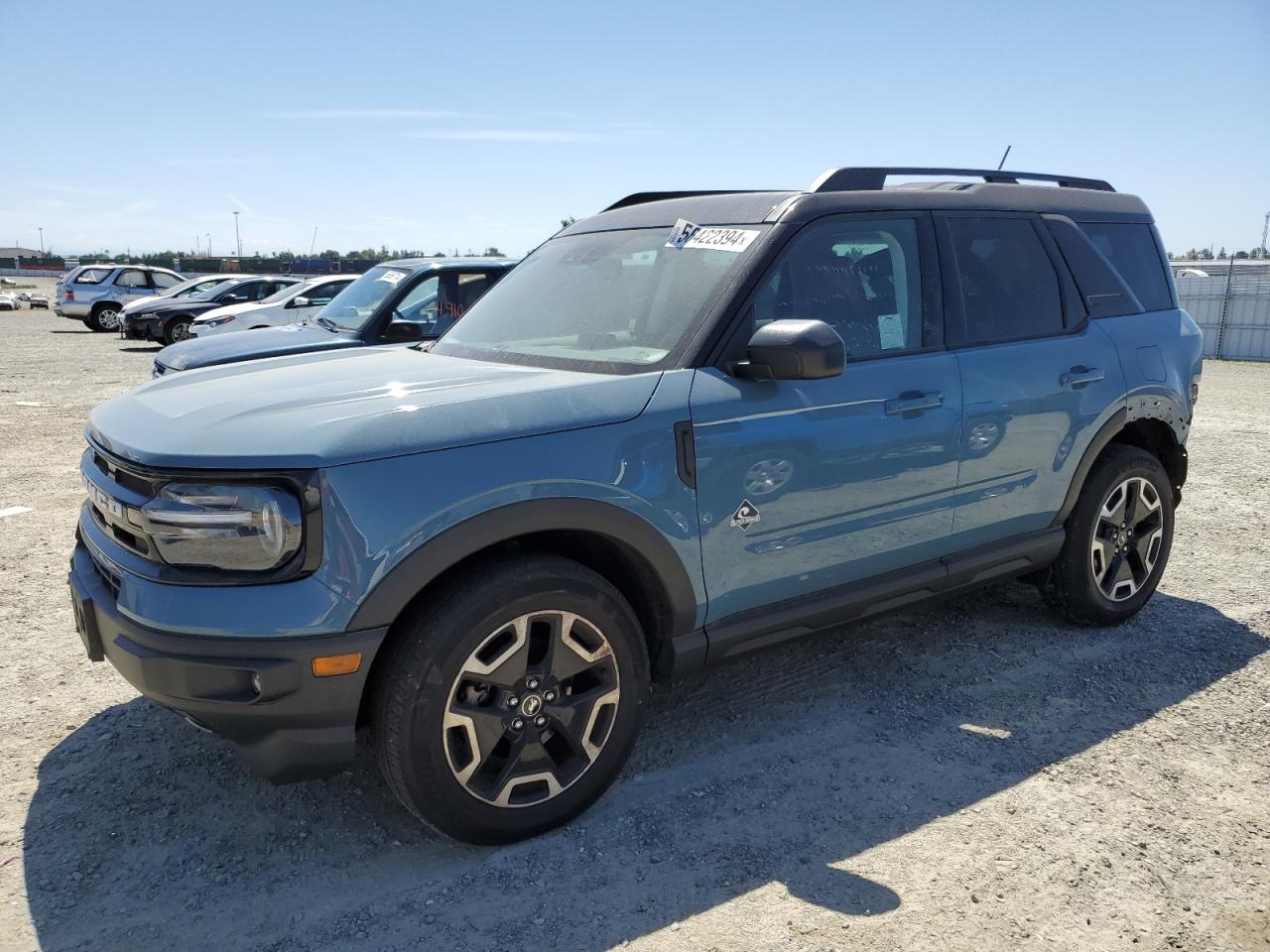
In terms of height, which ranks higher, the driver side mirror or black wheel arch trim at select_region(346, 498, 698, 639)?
the driver side mirror

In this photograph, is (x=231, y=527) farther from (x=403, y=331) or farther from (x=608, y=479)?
(x=403, y=331)

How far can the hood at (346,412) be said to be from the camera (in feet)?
8.30

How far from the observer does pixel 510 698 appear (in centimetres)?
281

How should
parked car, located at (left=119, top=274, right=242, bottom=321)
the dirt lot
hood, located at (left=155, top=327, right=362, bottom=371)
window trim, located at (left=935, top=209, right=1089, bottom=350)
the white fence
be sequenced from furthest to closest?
1. parked car, located at (left=119, top=274, right=242, bottom=321)
2. the white fence
3. hood, located at (left=155, top=327, right=362, bottom=371)
4. window trim, located at (left=935, top=209, right=1089, bottom=350)
5. the dirt lot

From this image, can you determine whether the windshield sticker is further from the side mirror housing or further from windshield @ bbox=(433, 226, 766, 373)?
the side mirror housing

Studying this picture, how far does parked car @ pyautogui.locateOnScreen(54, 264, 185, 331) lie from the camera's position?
25.4m

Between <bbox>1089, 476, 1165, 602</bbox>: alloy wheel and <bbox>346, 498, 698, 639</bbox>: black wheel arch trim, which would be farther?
<bbox>1089, 476, 1165, 602</bbox>: alloy wheel

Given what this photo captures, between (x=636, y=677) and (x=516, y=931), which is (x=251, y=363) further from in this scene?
(x=516, y=931)

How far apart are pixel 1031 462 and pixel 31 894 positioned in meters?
3.80

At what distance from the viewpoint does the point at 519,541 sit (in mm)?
2926

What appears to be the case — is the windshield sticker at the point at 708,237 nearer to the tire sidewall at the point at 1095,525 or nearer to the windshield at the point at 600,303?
the windshield at the point at 600,303

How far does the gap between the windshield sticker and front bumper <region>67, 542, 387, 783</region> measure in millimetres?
1797

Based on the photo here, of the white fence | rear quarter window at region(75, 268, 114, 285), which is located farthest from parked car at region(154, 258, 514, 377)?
rear quarter window at region(75, 268, 114, 285)

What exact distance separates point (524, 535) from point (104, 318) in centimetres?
2713
